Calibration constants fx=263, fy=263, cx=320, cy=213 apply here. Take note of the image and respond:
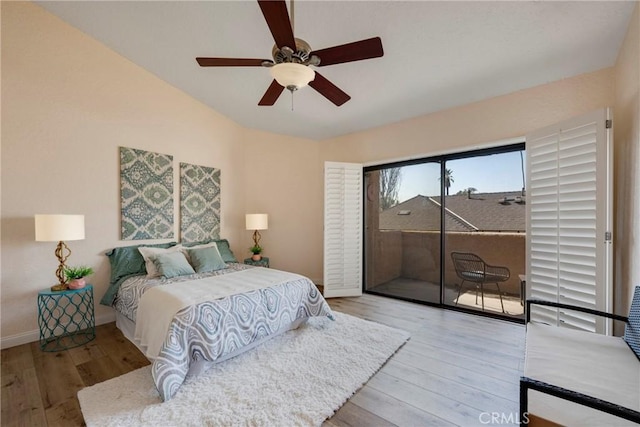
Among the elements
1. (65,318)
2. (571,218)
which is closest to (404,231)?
(571,218)

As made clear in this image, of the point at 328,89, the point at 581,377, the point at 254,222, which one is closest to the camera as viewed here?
the point at 581,377

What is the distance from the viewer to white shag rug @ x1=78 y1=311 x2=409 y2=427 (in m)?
1.68

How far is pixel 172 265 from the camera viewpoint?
124 inches

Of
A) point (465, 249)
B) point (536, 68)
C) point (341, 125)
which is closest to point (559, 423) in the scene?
point (465, 249)

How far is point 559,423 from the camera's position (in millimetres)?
1066

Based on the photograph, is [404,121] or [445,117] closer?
[445,117]

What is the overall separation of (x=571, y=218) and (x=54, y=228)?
4.72 metres

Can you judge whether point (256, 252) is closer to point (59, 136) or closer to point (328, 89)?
point (59, 136)

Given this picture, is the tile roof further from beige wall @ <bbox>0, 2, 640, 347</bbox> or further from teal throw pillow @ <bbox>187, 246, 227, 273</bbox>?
teal throw pillow @ <bbox>187, 246, 227, 273</bbox>

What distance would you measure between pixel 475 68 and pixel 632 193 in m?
1.72

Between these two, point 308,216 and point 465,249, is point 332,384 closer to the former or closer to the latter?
point 465,249

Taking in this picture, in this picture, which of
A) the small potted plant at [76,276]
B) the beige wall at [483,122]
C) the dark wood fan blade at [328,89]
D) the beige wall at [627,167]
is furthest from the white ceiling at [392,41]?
the small potted plant at [76,276]

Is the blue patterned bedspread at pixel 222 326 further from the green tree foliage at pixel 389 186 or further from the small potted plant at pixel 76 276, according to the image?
the green tree foliage at pixel 389 186

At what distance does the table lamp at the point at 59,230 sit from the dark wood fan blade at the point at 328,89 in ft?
8.76
